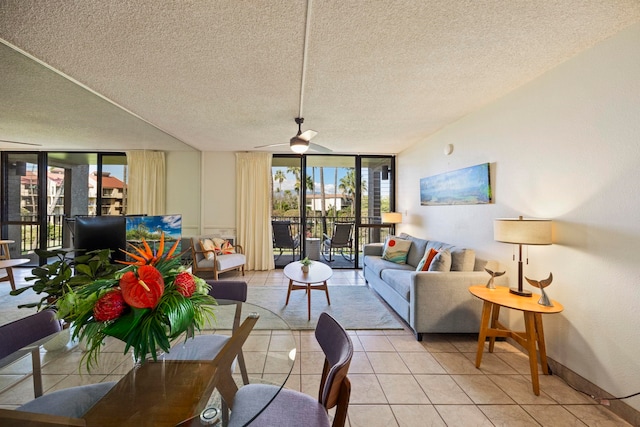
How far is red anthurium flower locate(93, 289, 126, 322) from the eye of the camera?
2.98 feet

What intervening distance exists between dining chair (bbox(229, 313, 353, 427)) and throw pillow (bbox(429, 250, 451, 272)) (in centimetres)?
191

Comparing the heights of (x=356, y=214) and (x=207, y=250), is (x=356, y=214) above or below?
above

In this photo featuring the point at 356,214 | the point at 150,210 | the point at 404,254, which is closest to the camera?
the point at 150,210

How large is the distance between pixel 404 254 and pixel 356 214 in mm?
A: 1698

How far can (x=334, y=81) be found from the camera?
2.28 m

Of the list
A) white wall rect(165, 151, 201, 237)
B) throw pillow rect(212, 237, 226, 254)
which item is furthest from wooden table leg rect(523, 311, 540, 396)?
white wall rect(165, 151, 201, 237)

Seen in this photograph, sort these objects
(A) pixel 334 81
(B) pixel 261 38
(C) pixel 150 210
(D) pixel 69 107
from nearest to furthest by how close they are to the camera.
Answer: (B) pixel 261 38, (A) pixel 334 81, (D) pixel 69 107, (C) pixel 150 210

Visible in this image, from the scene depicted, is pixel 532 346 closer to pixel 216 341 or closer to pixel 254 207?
pixel 216 341

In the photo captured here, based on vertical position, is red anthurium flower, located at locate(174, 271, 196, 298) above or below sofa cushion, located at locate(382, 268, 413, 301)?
above

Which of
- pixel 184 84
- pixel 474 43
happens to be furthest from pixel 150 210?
pixel 474 43

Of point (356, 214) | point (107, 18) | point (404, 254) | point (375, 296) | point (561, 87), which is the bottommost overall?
point (375, 296)

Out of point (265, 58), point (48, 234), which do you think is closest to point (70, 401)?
point (265, 58)

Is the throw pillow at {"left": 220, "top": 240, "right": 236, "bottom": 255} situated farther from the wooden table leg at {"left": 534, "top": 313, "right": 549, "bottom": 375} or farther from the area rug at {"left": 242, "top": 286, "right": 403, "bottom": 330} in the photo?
the wooden table leg at {"left": 534, "top": 313, "right": 549, "bottom": 375}

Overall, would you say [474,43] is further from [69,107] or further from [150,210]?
[150,210]
